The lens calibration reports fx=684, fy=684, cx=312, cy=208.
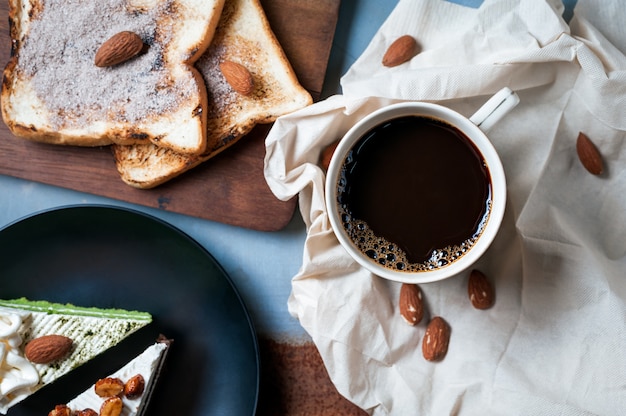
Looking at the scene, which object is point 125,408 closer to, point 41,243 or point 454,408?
point 41,243

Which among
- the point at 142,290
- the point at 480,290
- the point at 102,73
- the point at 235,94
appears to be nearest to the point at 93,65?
the point at 102,73

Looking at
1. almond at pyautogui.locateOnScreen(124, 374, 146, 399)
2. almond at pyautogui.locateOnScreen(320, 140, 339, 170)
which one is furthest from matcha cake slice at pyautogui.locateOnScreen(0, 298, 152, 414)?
almond at pyautogui.locateOnScreen(320, 140, 339, 170)

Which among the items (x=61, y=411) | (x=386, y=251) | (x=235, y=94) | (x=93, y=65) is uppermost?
(x=93, y=65)

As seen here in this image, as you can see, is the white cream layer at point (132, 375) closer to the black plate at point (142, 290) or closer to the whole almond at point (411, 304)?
the black plate at point (142, 290)

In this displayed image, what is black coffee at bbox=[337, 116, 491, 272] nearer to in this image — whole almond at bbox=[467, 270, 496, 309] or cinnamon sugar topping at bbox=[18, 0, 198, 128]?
whole almond at bbox=[467, 270, 496, 309]

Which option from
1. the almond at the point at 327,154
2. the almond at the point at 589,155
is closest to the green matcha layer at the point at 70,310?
the almond at the point at 327,154

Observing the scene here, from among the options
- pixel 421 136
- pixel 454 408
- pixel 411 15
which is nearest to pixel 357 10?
pixel 411 15

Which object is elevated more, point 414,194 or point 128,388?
point 414,194

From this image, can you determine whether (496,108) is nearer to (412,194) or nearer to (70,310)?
(412,194)
